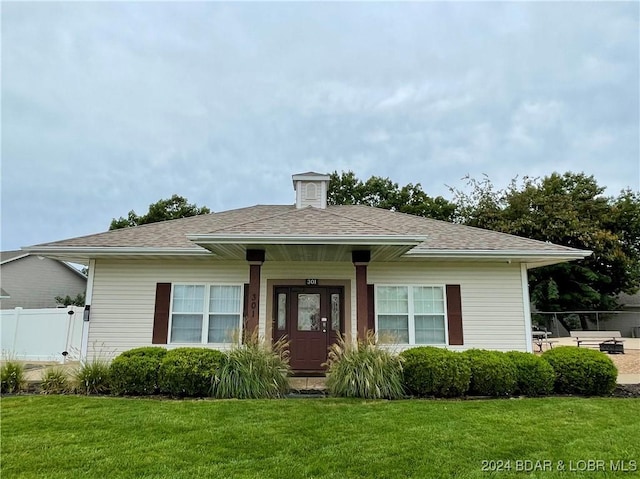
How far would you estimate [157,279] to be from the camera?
9.43m

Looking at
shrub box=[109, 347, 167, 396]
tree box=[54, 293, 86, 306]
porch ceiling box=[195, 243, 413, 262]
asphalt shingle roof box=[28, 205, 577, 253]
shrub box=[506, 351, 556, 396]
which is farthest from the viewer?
tree box=[54, 293, 86, 306]

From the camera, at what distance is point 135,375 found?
6738 mm

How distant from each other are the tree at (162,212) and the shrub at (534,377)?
25647 millimetres

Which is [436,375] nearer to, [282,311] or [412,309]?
[412,309]

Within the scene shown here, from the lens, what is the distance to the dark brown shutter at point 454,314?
30.1 ft

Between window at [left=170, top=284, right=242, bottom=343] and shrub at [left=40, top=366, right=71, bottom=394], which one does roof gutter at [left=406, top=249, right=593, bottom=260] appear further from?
shrub at [left=40, top=366, right=71, bottom=394]

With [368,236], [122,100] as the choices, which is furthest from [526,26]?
[122,100]

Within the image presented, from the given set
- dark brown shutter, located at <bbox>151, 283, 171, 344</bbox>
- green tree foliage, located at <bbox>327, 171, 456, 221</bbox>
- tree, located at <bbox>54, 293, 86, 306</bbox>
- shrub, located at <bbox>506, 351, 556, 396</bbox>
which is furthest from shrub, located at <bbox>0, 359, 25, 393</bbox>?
green tree foliage, located at <bbox>327, 171, 456, 221</bbox>

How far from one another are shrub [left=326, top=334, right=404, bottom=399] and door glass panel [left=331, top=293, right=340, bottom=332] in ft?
7.63

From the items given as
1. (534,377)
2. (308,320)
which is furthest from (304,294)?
(534,377)

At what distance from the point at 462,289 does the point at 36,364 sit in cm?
1205

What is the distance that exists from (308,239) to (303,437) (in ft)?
11.5

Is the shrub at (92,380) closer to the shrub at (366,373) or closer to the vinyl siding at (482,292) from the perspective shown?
the shrub at (366,373)

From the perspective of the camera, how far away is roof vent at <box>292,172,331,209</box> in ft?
41.9
